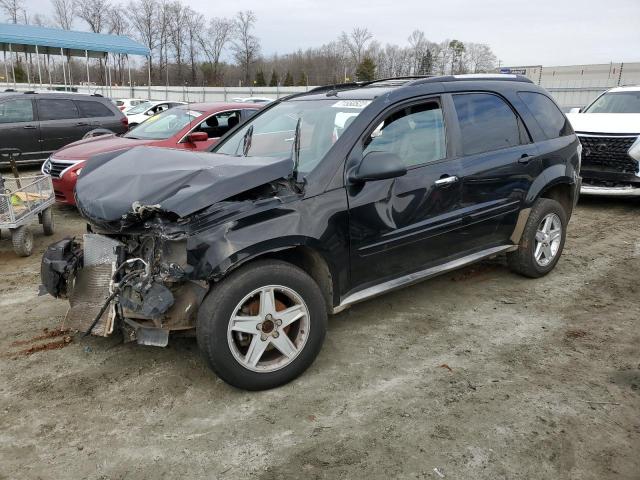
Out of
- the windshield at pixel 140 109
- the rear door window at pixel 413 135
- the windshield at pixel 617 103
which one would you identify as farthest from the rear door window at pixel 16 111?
the windshield at pixel 617 103

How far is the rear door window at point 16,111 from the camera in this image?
10462 millimetres

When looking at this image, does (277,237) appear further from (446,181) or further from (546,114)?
(546,114)

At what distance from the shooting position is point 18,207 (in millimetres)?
5812

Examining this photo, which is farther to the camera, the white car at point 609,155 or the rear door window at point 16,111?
the rear door window at point 16,111

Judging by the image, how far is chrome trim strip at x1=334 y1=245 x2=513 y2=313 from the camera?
11.5ft

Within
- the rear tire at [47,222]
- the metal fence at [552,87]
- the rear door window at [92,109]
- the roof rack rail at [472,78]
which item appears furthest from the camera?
the metal fence at [552,87]

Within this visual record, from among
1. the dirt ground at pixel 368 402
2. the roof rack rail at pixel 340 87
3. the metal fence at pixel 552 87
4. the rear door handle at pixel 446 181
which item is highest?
the metal fence at pixel 552 87

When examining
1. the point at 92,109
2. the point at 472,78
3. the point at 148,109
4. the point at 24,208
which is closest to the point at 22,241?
the point at 24,208

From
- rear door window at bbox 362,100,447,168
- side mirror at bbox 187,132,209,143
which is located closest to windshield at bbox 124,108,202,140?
side mirror at bbox 187,132,209,143

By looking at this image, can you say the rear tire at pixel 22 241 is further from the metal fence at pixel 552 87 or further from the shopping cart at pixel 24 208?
the metal fence at pixel 552 87

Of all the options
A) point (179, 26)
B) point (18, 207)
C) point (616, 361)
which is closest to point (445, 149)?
point (616, 361)

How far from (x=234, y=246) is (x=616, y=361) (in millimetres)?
2768

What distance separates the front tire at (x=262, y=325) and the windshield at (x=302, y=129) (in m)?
0.87

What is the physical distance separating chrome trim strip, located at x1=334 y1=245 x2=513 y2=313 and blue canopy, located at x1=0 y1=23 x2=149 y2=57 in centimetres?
3117
